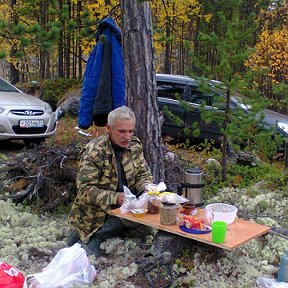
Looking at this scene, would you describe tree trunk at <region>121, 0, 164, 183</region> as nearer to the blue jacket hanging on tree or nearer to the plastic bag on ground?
the blue jacket hanging on tree

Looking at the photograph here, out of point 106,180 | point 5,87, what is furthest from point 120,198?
point 5,87

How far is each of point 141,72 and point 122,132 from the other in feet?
4.30

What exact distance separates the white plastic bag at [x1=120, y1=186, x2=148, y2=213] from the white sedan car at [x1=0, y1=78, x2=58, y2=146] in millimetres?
4672

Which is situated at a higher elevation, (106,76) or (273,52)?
(106,76)

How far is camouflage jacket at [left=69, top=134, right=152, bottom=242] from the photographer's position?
12.2 feet

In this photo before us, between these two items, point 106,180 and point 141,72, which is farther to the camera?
point 141,72

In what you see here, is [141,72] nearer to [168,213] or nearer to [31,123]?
[168,213]

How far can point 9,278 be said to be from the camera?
9.48ft

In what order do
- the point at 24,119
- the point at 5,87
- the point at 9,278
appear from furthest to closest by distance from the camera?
the point at 5,87 → the point at 24,119 → the point at 9,278

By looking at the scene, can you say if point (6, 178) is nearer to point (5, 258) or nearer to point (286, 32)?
point (5, 258)

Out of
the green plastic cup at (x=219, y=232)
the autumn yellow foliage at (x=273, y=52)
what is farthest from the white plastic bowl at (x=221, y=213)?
the autumn yellow foliage at (x=273, y=52)

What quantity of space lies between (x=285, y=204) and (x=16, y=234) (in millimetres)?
2973

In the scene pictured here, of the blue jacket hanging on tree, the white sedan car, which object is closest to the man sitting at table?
the blue jacket hanging on tree

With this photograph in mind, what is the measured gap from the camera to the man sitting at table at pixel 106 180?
3686 mm
